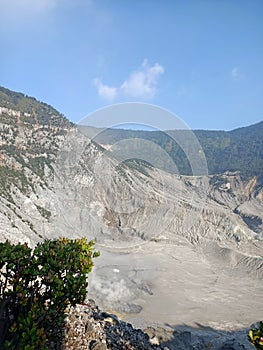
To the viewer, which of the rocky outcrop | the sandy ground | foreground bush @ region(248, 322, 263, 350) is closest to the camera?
foreground bush @ region(248, 322, 263, 350)

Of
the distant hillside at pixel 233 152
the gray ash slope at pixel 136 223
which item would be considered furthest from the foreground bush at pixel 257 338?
the distant hillside at pixel 233 152

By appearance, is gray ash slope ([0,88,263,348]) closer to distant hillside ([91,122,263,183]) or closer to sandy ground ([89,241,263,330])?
sandy ground ([89,241,263,330])

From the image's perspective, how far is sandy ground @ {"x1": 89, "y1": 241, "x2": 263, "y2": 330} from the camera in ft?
52.8

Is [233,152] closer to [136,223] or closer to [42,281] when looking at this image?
[136,223]

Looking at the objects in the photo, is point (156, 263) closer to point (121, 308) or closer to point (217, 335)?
point (121, 308)

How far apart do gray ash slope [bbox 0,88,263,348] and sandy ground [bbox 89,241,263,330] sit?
71 mm

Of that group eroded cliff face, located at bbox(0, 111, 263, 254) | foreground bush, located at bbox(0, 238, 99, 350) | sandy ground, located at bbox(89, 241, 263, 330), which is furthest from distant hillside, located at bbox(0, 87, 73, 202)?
foreground bush, located at bbox(0, 238, 99, 350)

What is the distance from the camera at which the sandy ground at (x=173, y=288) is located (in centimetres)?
1609

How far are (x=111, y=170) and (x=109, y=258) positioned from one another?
312 inches

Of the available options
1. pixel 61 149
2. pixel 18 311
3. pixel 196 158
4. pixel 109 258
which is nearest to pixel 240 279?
pixel 109 258

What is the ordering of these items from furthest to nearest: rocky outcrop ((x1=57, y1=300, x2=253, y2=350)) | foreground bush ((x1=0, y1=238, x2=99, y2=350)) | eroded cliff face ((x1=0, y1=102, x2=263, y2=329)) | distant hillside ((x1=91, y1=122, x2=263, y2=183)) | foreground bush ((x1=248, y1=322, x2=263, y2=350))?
distant hillside ((x1=91, y1=122, x2=263, y2=183)) → eroded cliff face ((x1=0, y1=102, x2=263, y2=329)) → rocky outcrop ((x1=57, y1=300, x2=253, y2=350)) → foreground bush ((x1=0, y1=238, x2=99, y2=350)) → foreground bush ((x1=248, y1=322, x2=263, y2=350))

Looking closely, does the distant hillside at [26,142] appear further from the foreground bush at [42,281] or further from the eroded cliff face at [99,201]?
the foreground bush at [42,281]

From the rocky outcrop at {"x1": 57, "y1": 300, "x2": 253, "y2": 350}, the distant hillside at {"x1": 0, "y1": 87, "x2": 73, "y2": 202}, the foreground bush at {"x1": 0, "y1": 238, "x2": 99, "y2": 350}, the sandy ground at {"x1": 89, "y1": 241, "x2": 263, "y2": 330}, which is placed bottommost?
the sandy ground at {"x1": 89, "y1": 241, "x2": 263, "y2": 330}

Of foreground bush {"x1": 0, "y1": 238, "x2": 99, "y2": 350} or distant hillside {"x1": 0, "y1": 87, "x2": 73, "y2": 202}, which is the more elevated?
distant hillside {"x1": 0, "y1": 87, "x2": 73, "y2": 202}
